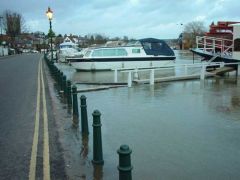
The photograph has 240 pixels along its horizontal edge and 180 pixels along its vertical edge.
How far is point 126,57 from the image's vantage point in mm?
36344

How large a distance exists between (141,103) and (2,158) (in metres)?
7.12

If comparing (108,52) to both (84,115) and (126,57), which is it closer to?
(126,57)

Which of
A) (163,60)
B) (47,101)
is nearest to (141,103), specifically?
(47,101)

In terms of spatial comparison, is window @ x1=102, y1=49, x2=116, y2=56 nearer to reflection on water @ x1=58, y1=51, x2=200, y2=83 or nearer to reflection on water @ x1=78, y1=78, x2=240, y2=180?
reflection on water @ x1=58, y1=51, x2=200, y2=83

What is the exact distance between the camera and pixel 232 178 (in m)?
6.32

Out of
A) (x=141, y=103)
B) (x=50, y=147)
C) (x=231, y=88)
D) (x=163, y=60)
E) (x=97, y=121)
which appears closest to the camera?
(x=97, y=121)

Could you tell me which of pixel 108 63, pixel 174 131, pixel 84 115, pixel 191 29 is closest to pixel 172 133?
pixel 174 131

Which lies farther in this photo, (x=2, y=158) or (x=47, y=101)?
(x=47, y=101)

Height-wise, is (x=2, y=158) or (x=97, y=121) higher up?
(x=97, y=121)

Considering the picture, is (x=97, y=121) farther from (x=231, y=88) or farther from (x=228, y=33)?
(x=228, y=33)

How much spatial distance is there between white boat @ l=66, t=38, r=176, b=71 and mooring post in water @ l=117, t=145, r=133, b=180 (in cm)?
3036

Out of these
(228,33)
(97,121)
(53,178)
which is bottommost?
(53,178)

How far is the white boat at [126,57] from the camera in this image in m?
35.8

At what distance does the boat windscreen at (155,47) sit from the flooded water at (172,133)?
812 inches
